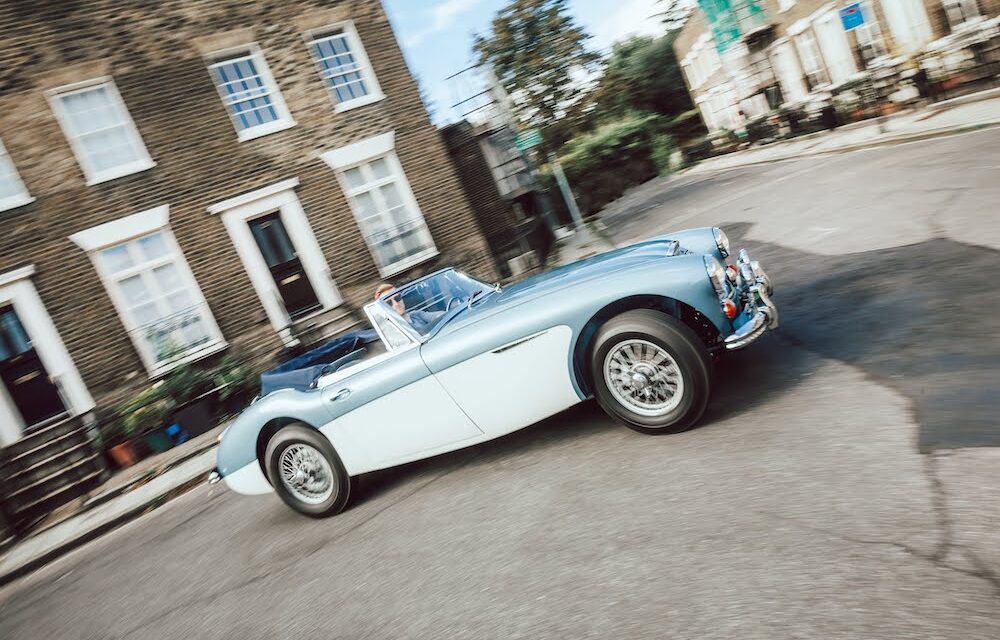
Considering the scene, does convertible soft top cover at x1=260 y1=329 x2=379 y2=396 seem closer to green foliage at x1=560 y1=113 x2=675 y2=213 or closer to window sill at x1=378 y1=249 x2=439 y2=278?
window sill at x1=378 y1=249 x2=439 y2=278

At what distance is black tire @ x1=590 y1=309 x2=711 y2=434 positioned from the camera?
138 inches

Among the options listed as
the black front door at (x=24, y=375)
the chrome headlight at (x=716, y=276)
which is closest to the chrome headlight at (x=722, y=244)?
the chrome headlight at (x=716, y=276)

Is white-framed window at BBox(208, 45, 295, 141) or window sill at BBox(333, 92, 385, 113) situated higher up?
white-framed window at BBox(208, 45, 295, 141)

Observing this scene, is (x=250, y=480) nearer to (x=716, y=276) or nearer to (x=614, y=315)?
(x=614, y=315)

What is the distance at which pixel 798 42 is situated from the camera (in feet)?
77.2

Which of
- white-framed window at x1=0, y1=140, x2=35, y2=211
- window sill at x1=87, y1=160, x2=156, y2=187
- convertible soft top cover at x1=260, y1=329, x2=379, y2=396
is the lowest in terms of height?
convertible soft top cover at x1=260, y1=329, x2=379, y2=396

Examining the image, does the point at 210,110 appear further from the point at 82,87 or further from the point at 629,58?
the point at 629,58

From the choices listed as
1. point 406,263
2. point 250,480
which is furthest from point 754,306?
point 406,263

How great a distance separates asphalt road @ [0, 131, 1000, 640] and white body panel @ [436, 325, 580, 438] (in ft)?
1.36

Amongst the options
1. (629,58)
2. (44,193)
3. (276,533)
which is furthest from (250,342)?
(629,58)

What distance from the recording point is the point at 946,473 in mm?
2590

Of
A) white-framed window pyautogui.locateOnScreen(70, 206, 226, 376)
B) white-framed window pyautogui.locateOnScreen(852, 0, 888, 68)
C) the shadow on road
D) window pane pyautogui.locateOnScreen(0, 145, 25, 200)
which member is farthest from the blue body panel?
white-framed window pyautogui.locateOnScreen(852, 0, 888, 68)

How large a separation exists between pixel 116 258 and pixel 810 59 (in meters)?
24.2

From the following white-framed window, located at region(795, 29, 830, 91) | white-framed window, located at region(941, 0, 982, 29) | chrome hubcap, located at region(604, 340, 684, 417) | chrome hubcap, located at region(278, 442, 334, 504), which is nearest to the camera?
chrome hubcap, located at region(604, 340, 684, 417)
